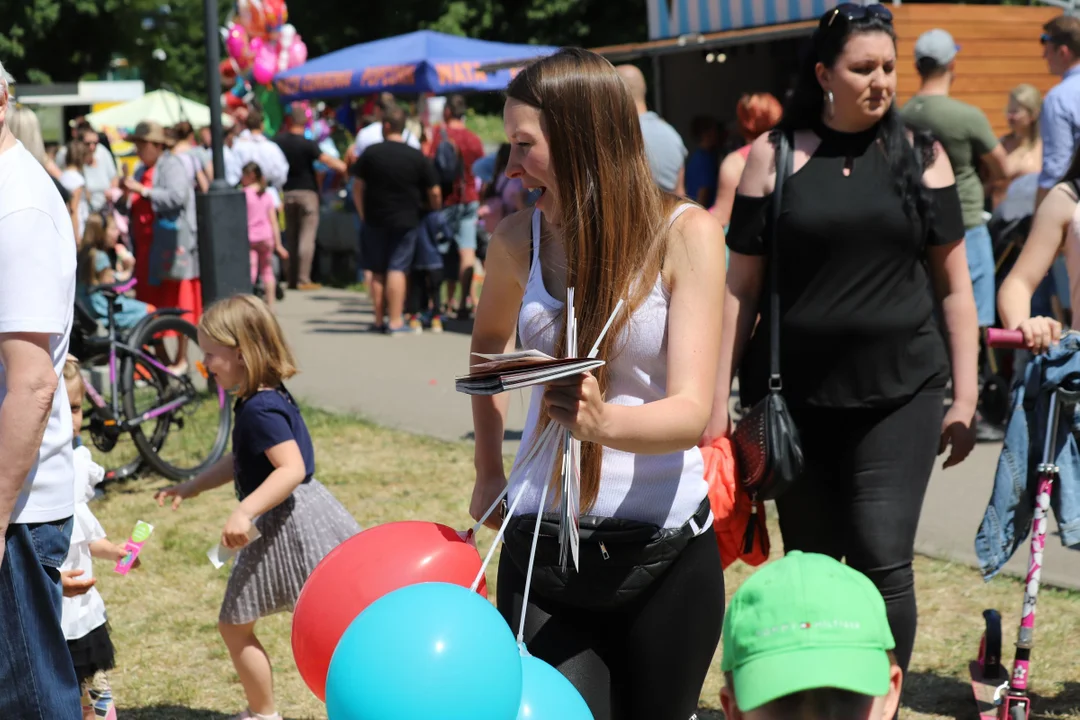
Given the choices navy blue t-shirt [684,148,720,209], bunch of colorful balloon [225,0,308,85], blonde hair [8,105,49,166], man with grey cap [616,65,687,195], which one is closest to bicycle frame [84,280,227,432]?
man with grey cap [616,65,687,195]

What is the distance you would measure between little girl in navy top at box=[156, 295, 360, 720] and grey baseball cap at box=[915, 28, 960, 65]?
4.70 metres

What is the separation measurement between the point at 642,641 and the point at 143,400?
5.49 m

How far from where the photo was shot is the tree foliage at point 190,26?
39375 millimetres

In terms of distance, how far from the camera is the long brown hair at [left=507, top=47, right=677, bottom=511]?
2457 mm

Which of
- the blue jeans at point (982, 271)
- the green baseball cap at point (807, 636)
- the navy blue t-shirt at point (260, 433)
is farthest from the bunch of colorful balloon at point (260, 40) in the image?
the green baseball cap at point (807, 636)

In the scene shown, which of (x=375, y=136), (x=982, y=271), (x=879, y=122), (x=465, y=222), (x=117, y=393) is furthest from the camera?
(x=375, y=136)

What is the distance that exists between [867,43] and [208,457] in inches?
210

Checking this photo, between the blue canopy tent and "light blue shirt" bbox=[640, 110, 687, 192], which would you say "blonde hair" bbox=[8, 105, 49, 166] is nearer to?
"light blue shirt" bbox=[640, 110, 687, 192]

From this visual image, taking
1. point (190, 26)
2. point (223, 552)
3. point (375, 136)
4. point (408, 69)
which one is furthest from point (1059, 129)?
point (190, 26)

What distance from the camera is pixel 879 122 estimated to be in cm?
346

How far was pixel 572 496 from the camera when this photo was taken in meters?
2.46

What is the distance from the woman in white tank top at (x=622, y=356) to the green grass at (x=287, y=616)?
1.78 metres

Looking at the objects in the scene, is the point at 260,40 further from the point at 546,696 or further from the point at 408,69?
the point at 546,696

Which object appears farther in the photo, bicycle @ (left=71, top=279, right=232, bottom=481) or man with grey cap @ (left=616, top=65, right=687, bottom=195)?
man with grey cap @ (left=616, top=65, right=687, bottom=195)
